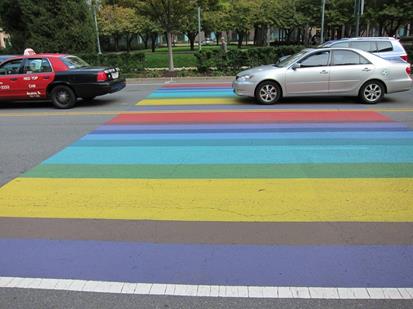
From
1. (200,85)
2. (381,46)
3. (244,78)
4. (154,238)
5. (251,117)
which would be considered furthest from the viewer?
(200,85)

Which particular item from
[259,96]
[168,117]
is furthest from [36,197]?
[259,96]

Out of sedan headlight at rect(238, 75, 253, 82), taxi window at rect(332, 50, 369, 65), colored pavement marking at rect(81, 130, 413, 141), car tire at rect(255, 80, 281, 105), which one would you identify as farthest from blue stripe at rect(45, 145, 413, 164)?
taxi window at rect(332, 50, 369, 65)

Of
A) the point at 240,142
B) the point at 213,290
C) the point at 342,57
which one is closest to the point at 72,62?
the point at 240,142

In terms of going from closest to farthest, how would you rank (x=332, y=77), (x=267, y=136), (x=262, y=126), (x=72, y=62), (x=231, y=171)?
1. (x=231, y=171)
2. (x=267, y=136)
3. (x=262, y=126)
4. (x=332, y=77)
5. (x=72, y=62)

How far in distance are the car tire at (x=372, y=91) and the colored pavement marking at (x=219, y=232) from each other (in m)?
8.16

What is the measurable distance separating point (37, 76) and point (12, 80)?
2.74 feet

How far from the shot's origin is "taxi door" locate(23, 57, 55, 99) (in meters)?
12.6

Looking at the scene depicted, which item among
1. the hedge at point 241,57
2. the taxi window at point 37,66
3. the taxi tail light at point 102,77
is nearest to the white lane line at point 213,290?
the taxi tail light at point 102,77

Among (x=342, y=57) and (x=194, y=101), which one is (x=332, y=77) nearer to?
(x=342, y=57)

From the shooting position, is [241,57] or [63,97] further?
[241,57]

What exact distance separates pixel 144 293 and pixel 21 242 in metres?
1.61

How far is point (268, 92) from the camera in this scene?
469 inches

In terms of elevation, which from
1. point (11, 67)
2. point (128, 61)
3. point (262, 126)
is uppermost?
point (11, 67)

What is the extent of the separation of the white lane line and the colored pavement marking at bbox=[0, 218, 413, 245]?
0.74 m
